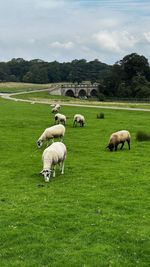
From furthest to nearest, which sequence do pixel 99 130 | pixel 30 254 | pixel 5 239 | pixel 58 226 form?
pixel 99 130, pixel 58 226, pixel 5 239, pixel 30 254

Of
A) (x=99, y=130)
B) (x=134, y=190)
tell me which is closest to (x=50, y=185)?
(x=134, y=190)

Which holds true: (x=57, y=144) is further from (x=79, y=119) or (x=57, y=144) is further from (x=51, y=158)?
(x=79, y=119)

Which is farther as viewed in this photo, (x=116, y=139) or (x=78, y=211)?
(x=116, y=139)

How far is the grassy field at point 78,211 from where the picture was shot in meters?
12.4

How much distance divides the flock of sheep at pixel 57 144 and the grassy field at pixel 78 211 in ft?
2.12

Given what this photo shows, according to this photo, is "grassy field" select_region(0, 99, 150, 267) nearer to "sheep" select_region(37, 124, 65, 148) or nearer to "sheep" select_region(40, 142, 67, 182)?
"sheep" select_region(40, 142, 67, 182)

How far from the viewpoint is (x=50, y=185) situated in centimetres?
2000

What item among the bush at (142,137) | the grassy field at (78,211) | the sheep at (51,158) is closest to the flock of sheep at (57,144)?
the sheep at (51,158)

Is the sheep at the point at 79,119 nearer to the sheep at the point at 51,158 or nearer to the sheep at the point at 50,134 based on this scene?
the sheep at the point at 50,134

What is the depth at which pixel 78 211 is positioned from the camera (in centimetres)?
1596

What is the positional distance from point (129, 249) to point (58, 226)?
8.69 feet

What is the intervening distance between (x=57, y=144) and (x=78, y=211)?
7.41m

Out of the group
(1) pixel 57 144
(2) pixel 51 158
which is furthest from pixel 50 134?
(2) pixel 51 158

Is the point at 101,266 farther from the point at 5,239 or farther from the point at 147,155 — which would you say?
the point at 147,155
